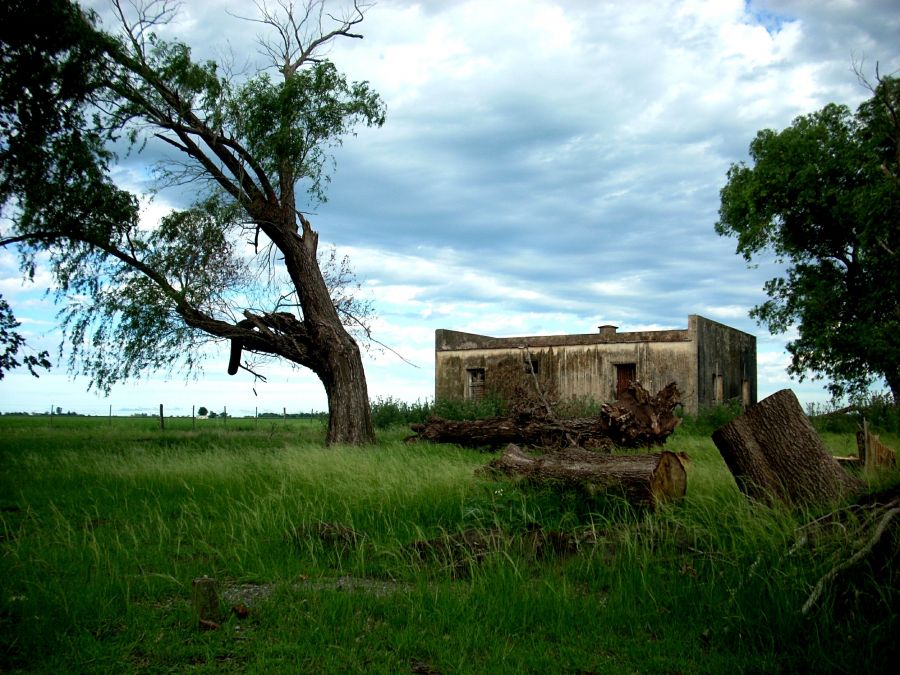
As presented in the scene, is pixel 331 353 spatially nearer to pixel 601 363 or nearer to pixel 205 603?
pixel 601 363

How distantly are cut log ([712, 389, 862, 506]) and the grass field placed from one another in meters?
0.34

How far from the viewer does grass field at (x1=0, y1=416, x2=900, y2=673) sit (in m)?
4.41

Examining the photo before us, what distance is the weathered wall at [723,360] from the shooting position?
23.0 metres

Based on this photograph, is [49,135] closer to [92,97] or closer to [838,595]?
[92,97]

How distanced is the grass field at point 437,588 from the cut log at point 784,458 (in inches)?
13.5

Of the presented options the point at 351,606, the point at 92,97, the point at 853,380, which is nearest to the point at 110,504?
the point at 351,606

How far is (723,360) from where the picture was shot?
2542cm

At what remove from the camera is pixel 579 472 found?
25.1 ft

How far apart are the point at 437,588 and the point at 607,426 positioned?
8797 mm

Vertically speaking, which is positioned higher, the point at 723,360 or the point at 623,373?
the point at 723,360

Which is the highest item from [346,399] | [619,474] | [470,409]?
[346,399]

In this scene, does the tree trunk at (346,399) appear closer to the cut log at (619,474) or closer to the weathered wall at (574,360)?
the weathered wall at (574,360)

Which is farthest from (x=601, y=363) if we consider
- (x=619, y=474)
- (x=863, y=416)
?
(x=619, y=474)

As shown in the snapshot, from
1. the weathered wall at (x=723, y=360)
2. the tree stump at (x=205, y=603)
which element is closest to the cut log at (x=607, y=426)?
the tree stump at (x=205, y=603)
